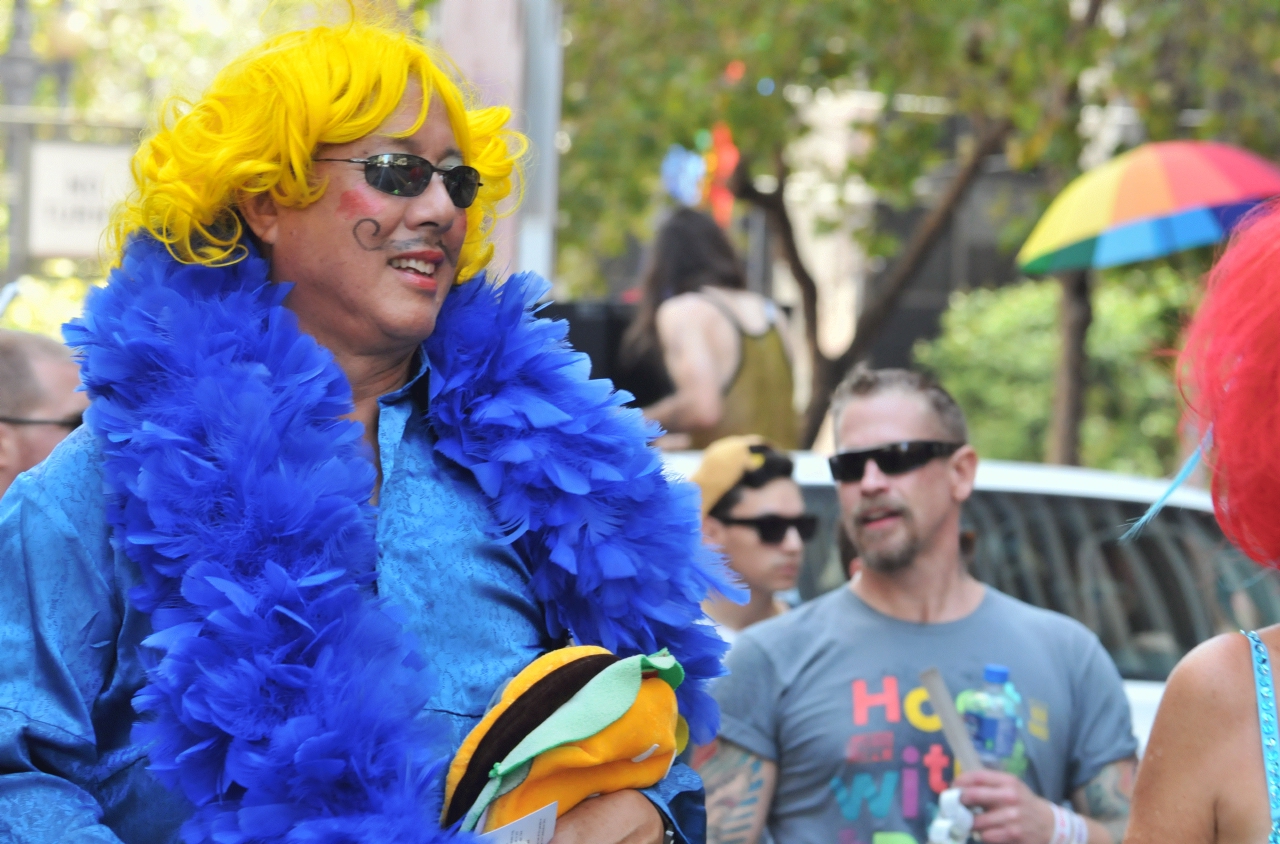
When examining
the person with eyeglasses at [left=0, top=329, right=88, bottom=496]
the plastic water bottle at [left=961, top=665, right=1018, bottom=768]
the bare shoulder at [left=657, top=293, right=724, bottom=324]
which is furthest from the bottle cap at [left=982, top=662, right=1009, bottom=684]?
the bare shoulder at [left=657, top=293, right=724, bottom=324]

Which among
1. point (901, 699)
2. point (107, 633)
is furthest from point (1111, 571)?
point (107, 633)

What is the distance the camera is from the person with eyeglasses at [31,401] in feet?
10.0

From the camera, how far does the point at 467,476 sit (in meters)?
2.10

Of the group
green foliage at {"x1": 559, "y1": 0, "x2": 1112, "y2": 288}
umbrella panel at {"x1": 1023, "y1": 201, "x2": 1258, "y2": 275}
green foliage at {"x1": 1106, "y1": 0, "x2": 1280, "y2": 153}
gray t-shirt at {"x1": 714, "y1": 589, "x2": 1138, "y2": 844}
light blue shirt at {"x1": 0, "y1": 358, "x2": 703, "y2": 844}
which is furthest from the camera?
green foliage at {"x1": 559, "y1": 0, "x2": 1112, "y2": 288}

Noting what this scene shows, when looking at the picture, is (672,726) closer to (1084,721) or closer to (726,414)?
(1084,721)

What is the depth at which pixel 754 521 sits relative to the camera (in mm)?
3703

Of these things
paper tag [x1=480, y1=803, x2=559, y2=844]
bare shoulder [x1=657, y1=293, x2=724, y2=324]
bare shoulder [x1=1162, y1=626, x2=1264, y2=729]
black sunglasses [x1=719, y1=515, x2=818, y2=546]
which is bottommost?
black sunglasses [x1=719, y1=515, x2=818, y2=546]

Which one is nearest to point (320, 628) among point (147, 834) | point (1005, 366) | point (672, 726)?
point (147, 834)

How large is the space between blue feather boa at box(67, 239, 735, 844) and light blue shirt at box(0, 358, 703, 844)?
4cm

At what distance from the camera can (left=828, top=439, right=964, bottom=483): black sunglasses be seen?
3.24m

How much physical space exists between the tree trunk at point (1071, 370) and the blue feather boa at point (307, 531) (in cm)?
782

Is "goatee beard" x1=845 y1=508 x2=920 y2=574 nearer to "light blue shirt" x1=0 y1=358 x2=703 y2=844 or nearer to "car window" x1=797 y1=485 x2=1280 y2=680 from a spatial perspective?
"car window" x1=797 y1=485 x2=1280 y2=680

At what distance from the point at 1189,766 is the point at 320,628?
43.3 inches

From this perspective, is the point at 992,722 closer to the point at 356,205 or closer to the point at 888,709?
the point at 888,709
